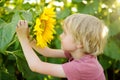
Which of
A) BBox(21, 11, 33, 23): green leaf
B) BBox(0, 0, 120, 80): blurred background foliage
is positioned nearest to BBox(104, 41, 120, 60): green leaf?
BBox(0, 0, 120, 80): blurred background foliage

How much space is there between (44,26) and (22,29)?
103 mm

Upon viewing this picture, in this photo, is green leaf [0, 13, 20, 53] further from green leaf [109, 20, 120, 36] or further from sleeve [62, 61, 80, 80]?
green leaf [109, 20, 120, 36]

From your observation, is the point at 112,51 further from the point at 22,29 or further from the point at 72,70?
the point at 22,29

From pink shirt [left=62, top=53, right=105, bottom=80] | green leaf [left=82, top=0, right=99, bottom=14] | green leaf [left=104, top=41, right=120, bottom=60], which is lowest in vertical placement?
green leaf [left=104, top=41, right=120, bottom=60]

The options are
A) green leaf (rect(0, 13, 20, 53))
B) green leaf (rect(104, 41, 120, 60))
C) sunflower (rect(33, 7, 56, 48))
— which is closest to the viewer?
sunflower (rect(33, 7, 56, 48))

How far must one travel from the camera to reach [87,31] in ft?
7.47

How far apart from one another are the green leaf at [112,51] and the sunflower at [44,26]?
935 mm

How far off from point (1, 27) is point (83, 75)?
1.53 ft

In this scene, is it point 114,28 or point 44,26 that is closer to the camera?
point 44,26

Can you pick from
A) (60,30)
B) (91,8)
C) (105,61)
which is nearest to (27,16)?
(60,30)

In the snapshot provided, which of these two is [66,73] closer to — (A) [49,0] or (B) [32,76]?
(B) [32,76]

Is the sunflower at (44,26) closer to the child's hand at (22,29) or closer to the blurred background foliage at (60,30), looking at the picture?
the child's hand at (22,29)

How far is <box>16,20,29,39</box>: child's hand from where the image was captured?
7.25ft

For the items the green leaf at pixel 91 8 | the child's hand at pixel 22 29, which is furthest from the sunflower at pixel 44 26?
the green leaf at pixel 91 8
